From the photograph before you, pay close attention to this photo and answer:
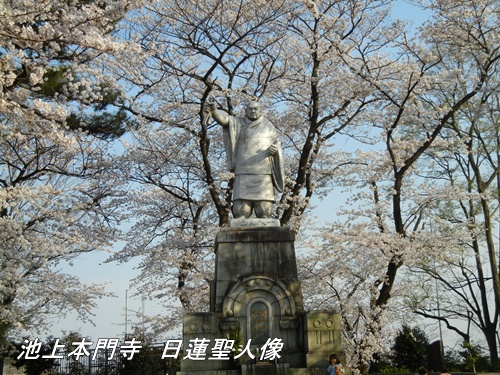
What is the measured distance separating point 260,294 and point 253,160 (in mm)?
2608

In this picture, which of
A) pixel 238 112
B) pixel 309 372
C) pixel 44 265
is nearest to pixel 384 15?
pixel 238 112

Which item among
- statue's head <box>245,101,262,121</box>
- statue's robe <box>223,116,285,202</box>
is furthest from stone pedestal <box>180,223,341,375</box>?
statue's head <box>245,101,262,121</box>

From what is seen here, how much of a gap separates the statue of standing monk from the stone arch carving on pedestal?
1.41 metres

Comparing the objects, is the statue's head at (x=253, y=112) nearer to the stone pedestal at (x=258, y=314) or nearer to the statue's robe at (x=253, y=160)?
the statue's robe at (x=253, y=160)

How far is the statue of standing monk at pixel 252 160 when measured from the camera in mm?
11227

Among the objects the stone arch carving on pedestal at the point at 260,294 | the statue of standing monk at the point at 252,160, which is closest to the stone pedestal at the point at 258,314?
the stone arch carving on pedestal at the point at 260,294

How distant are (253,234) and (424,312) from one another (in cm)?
1502

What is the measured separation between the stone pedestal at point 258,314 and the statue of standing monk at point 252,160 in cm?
79

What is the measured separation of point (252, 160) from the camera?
1134 cm

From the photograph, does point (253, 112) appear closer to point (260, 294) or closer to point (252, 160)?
point (252, 160)

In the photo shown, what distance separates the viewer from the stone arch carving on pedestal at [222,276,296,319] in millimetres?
10320

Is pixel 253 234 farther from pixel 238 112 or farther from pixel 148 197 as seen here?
pixel 148 197

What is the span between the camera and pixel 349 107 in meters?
17.2

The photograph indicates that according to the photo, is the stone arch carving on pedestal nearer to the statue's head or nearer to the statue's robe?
the statue's robe
